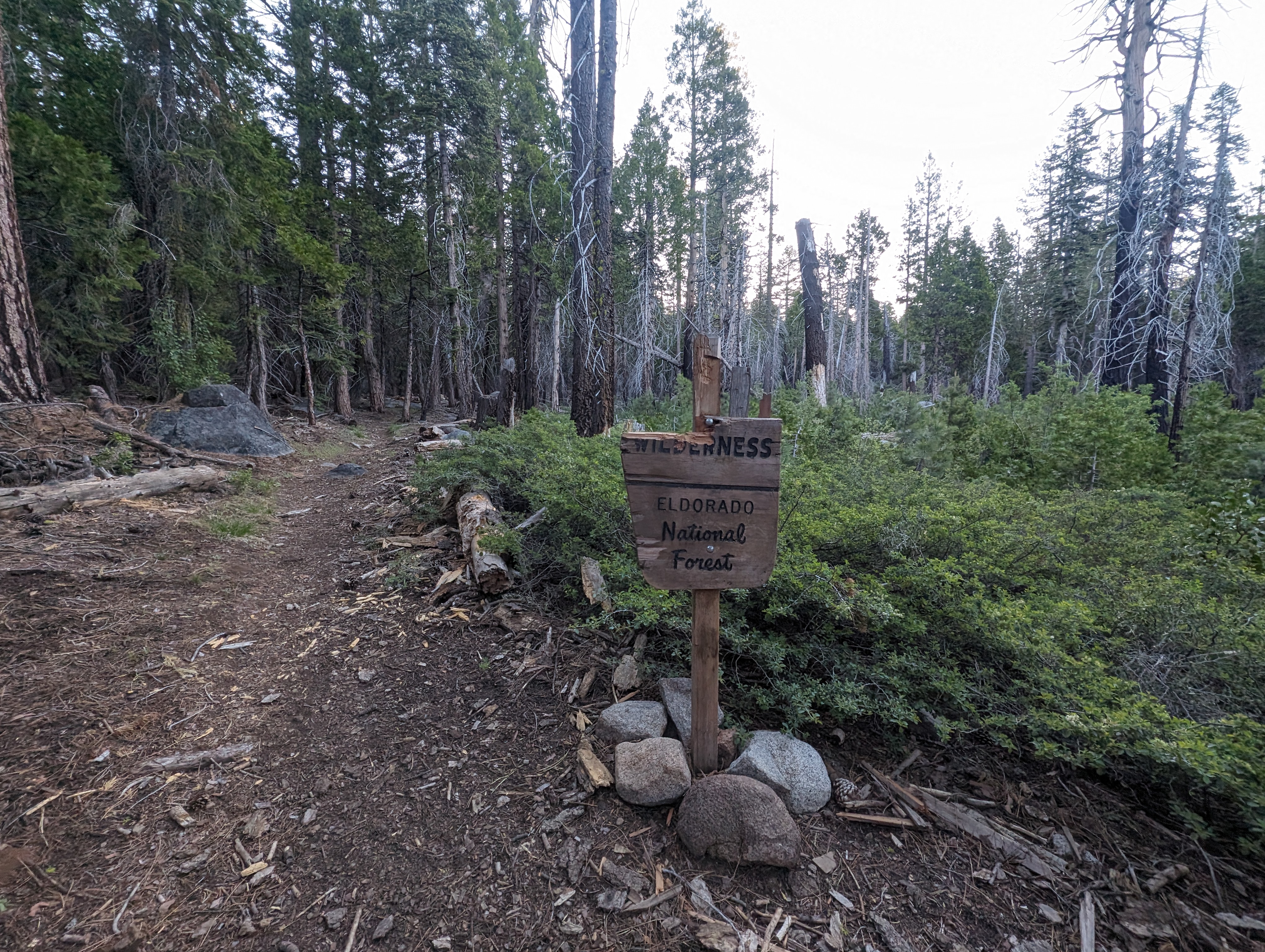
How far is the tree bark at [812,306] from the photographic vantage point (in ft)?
42.4

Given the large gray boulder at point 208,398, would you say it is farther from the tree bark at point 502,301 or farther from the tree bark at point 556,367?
the tree bark at point 556,367

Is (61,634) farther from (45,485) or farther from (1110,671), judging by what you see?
(1110,671)

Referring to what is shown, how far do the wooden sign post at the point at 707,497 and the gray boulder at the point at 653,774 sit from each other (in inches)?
32.5

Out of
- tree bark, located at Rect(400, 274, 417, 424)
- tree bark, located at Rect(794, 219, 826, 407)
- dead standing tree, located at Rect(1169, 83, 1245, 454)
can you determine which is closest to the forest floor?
dead standing tree, located at Rect(1169, 83, 1245, 454)

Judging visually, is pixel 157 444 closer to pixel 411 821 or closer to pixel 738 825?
pixel 411 821

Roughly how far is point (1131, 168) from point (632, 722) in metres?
11.2

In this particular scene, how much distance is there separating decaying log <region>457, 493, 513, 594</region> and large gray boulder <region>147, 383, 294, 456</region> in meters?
5.83

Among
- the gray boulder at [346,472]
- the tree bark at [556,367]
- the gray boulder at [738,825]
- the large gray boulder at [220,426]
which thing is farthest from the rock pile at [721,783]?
the tree bark at [556,367]

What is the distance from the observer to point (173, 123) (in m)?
9.92

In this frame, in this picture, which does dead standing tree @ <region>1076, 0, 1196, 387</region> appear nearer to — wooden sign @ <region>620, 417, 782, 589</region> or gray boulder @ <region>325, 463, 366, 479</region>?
wooden sign @ <region>620, 417, 782, 589</region>

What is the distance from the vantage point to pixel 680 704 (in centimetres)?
280

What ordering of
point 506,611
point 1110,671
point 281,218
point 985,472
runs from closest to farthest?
1. point 1110,671
2. point 506,611
3. point 985,472
4. point 281,218

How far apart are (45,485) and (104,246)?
16.5ft

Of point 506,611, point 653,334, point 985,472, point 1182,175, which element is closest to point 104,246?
point 506,611
